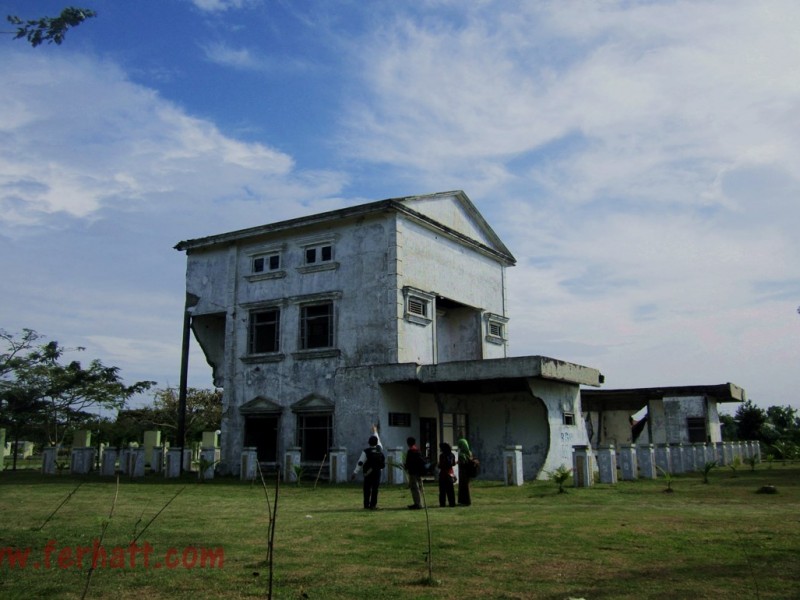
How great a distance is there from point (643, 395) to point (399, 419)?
38.4 feet

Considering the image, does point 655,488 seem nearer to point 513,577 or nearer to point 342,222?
point 513,577

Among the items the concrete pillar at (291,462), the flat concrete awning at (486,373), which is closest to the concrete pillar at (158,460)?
the concrete pillar at (291,462)

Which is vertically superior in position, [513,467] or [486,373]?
[486,373]

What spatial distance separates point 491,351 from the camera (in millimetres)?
26547

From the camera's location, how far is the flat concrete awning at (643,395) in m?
27.5

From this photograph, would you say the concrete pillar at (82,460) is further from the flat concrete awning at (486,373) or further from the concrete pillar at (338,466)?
the flat concrete awning at (486,373)

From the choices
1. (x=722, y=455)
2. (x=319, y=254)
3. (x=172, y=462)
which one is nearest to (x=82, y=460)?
(x=172, y=462)

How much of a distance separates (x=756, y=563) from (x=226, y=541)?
6.04 meters

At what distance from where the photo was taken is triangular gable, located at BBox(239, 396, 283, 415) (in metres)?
23.5

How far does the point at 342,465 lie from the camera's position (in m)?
20.5

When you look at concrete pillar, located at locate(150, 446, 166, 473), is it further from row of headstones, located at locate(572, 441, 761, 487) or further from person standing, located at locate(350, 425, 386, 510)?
row of headstones, located at locate(572, 441, 761, 487)

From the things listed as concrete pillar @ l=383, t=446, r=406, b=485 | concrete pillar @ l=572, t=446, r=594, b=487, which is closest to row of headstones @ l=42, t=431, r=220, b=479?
concrete pillar @ l=383, t=446, r=406, b=485

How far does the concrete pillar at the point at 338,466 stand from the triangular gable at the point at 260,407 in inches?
143

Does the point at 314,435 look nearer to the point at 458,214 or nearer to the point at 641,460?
the point at 458,214
